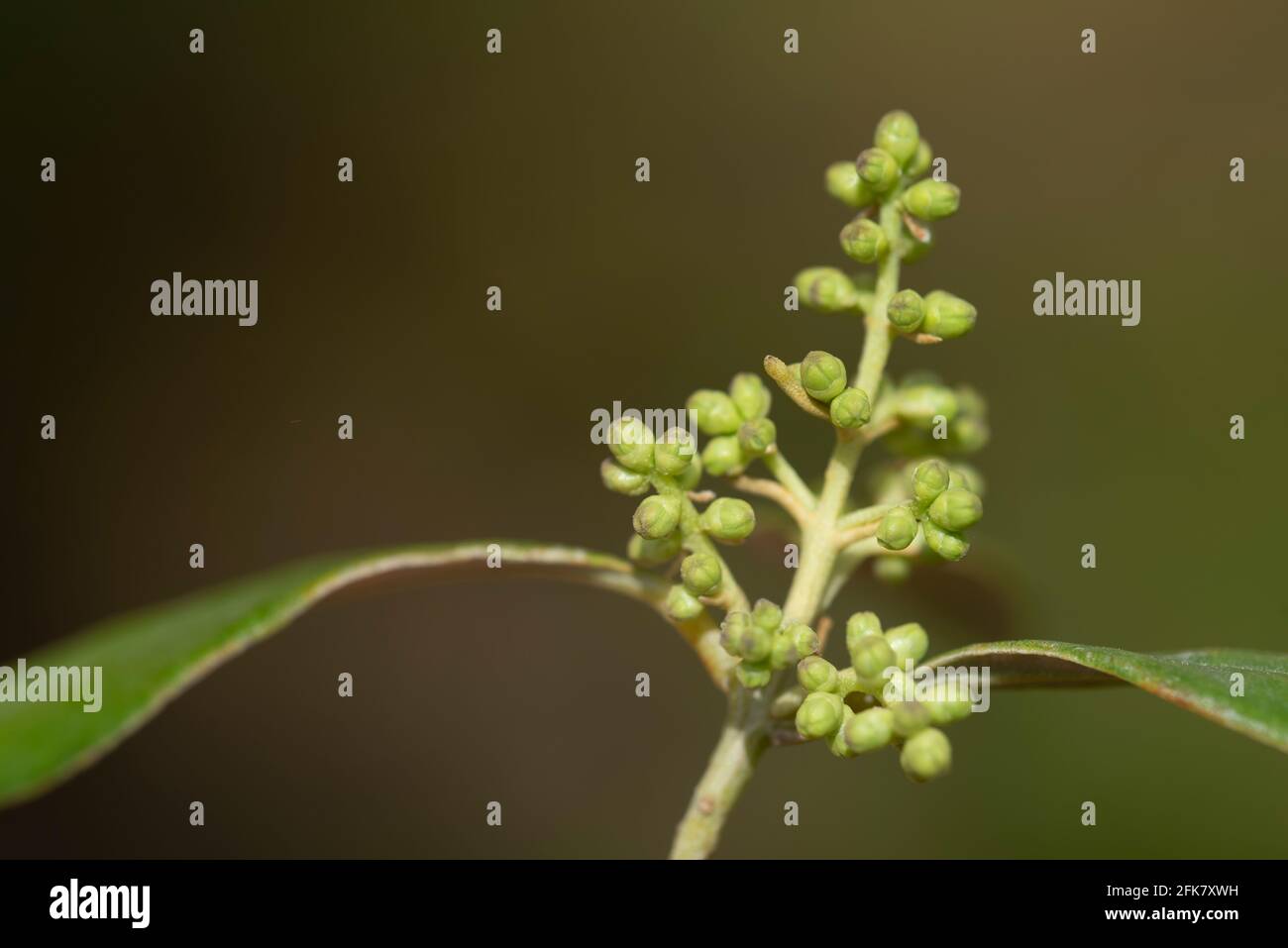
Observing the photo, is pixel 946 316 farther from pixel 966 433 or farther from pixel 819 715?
pixel 819 715

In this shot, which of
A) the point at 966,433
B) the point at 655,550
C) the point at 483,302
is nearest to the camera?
the point at 655,550

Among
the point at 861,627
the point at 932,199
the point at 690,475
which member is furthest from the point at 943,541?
the point at 932,199

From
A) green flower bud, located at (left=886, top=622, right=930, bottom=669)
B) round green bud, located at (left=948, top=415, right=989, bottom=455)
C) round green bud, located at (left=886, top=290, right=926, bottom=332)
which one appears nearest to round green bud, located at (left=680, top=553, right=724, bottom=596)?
green flower bud, located at (left=886, top=622, right=930, bottom=669)

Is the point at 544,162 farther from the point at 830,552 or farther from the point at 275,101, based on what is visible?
the point at 830,552

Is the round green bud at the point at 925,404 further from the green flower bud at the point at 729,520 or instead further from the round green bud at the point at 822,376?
the green flower bud at the point at 729,520

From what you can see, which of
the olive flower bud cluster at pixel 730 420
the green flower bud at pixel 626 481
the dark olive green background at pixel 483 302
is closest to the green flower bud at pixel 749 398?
the olive flower bud cluster at pixel 730 420
